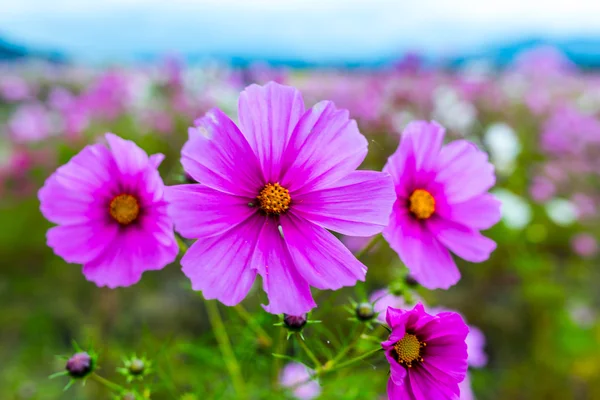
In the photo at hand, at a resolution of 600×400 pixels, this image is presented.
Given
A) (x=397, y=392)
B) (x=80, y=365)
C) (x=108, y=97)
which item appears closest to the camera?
(x=397, y=392)

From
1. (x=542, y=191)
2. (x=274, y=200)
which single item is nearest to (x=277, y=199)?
(x=274, y=200)

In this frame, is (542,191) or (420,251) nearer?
(420,251)

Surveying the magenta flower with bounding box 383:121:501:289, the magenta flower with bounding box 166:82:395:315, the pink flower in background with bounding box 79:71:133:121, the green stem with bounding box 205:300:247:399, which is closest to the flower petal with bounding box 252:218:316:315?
the magenta flower with bounding box 166:82:395:315

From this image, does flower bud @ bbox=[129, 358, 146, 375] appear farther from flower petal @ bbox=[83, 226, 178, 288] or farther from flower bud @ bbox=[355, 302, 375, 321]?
flower bud @ bbox=[355, 302, 375, 321]

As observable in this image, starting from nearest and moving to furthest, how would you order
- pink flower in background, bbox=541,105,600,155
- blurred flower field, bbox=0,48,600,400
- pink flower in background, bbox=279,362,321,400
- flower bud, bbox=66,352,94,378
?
flower bud, bbox=66,352,94,378, pink flower in background, bbox=279,362,321,400, blurred flower field, bbox=0,48,600,400, pink flower in background, bbox=541,105,600,155

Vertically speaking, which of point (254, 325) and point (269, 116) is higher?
point (269, 116)

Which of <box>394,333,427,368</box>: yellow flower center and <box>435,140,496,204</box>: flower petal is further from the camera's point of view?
<box>435,140,496,204</box>: flower petal

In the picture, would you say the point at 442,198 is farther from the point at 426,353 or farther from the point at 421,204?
the point at 426,353
